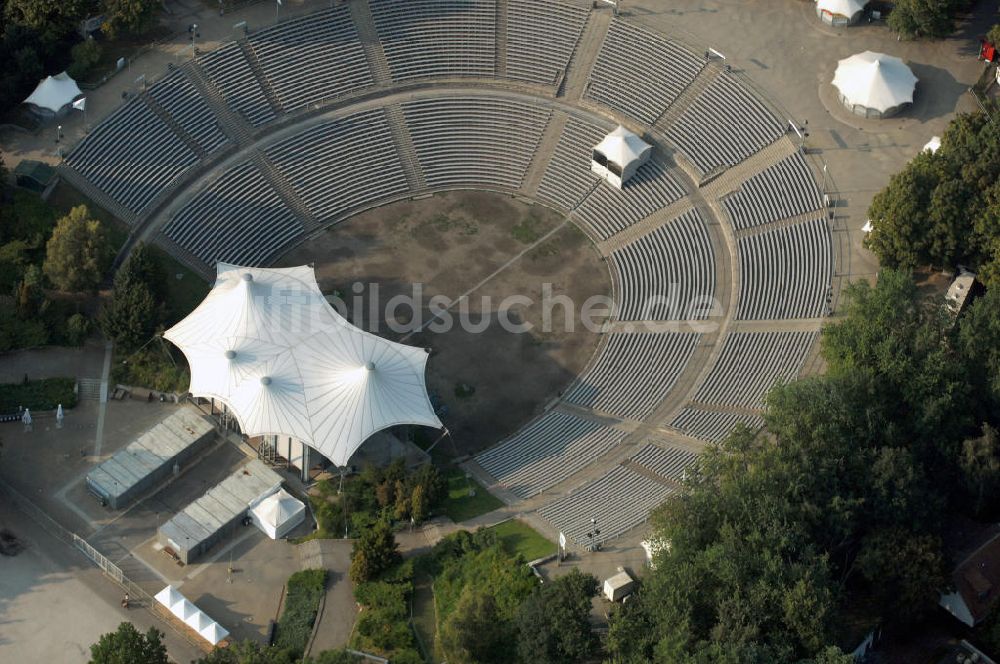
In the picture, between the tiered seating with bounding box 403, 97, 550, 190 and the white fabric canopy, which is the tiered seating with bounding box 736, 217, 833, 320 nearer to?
the tiered seating with bounding box 403, 97, 550, 190

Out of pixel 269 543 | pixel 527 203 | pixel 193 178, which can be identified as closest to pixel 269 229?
pixel 193 178

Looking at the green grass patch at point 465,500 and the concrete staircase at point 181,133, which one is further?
the concrete staircase at point 181,133

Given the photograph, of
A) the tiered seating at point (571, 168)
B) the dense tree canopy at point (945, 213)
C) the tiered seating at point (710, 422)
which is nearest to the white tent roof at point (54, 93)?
the tiered seating at point (571, 168)

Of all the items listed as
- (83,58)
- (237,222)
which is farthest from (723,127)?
(83,58)

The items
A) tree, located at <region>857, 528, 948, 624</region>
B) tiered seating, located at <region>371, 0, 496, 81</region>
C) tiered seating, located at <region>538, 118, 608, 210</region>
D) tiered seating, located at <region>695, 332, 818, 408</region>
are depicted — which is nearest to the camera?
tree, located at <region>857, 528, 948, 624</region>

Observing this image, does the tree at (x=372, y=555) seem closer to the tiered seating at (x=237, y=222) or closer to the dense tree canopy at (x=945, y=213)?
the tiered seating at (x=237, y=222)

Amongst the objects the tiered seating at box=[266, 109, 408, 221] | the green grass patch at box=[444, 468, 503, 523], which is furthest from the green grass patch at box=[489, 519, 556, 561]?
the tiered seating at box=[266, 109, 408, 221]

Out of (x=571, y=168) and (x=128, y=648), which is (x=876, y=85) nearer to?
(x=571, y=168)
